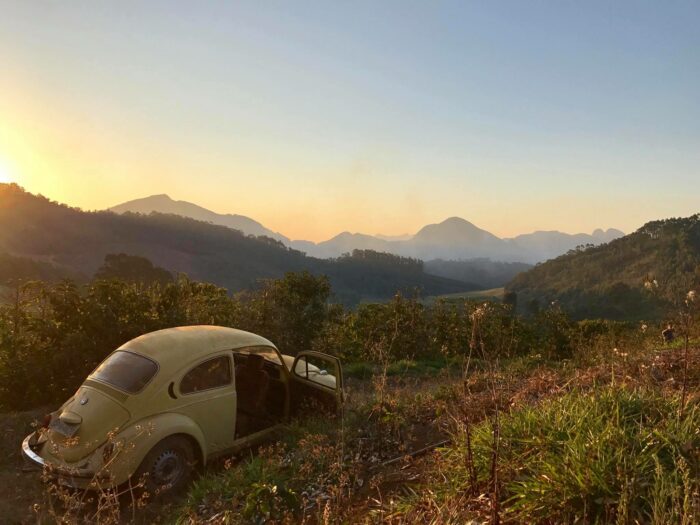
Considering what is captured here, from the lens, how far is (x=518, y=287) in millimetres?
155250

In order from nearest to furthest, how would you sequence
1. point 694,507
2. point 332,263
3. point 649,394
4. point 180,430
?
point 694,507 < point 649,394 < point 180,430 < point 332,263

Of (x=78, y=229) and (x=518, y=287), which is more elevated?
(x=78, y=229)

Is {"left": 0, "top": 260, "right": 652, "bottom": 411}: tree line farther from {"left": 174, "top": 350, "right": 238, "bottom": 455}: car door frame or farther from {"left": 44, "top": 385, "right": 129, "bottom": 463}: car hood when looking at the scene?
{"left": 44, "top": 385, "right": 129, "bottom": 463}: car hood

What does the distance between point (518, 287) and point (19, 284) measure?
524 feet

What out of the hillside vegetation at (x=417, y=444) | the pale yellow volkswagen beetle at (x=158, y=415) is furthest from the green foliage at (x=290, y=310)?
the pale yellow volkswagen beetle at (x=158, y=415)

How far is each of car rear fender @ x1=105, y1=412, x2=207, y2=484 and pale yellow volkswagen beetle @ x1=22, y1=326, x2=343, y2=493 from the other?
11 mm

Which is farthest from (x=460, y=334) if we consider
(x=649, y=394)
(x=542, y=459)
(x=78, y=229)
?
(x=78, y=229)

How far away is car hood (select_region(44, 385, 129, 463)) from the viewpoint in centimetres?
548

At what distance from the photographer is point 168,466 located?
575cm

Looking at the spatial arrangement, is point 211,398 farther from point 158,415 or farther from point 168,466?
point 168,466

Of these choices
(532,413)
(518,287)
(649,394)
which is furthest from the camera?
(518,287)

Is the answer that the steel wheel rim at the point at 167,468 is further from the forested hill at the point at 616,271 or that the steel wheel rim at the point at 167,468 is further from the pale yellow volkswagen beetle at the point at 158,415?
the forested hill at the point at 616,271

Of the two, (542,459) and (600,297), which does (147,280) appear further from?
(600,297)

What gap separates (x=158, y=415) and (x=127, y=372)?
0.76 metres
